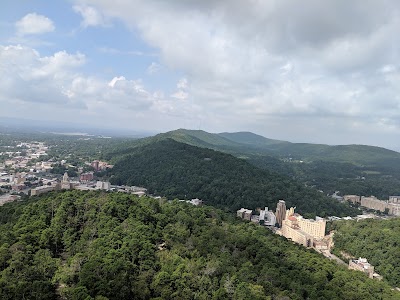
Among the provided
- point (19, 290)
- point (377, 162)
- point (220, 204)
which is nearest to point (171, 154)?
point (220, 204)

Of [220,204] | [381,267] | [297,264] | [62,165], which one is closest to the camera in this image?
[297,264]

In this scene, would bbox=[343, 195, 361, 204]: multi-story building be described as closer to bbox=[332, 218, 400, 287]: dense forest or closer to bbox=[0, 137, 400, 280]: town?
bbox=[0, 137, 400, 280]: town

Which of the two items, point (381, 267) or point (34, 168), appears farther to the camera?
point (34, 168)

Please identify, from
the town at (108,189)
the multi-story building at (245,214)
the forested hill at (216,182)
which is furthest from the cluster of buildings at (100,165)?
the multi-story building at (245,214)

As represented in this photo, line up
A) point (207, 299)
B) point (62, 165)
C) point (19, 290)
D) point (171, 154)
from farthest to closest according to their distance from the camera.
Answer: point (62, 165) < point (171, 154) < point (207, 299) < point (19, 290)

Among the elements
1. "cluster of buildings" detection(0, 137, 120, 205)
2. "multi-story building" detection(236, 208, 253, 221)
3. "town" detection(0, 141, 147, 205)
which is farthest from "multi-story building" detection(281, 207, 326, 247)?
"cluster of buildings" detection(0, 137, 120, 205)

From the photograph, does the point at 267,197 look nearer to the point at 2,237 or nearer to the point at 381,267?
the point at 381,267
